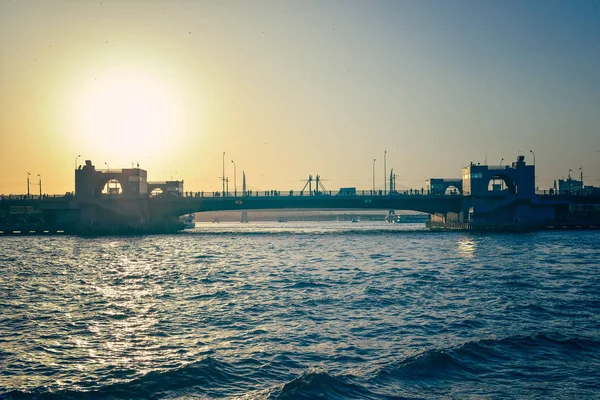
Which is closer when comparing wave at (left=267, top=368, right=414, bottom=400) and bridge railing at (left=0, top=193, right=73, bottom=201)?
wave at (left=267, top=368, right=414, bottom=400)

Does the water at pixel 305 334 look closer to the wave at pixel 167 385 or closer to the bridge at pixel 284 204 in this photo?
the wave at pixel 167 385

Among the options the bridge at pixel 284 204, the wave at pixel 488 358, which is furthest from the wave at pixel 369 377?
the bridge at pixel 284 204

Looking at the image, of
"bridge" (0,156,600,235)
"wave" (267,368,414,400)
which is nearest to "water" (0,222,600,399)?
"wave" (267,368,414,400)

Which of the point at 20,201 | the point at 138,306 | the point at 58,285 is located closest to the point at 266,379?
the point at 138,306

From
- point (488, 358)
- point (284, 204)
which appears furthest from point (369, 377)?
point (284, 204)

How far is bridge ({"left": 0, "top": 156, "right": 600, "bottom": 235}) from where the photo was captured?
13825cm

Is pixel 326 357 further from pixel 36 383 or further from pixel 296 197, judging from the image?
pixel 296 197

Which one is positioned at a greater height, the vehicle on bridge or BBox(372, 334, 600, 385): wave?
the vehicle on bridge

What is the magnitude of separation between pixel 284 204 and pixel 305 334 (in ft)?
392

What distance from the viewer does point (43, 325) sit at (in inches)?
1178

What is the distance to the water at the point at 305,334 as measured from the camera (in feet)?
65.2

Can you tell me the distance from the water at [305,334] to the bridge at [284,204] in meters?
87.4

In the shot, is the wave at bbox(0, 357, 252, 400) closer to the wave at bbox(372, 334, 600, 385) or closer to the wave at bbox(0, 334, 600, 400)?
the wave at bbox(0, 334, 600, 400)

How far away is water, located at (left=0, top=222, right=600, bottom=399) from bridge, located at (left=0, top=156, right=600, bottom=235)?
87422mm
